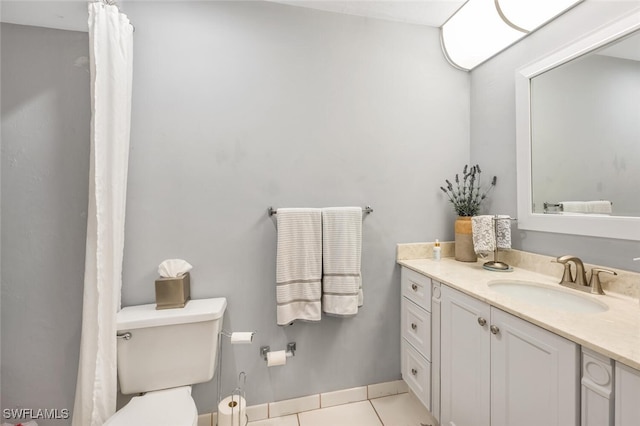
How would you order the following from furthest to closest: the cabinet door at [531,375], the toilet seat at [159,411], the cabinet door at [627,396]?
the toilet seat at [159,411] → the cabinet door at [531,375] → the cabinet door at [627,396]

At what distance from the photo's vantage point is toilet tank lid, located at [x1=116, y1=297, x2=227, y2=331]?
1151mm

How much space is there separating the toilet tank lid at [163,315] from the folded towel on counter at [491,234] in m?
1.39

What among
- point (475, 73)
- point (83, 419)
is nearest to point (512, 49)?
Answer: point (475, 73)

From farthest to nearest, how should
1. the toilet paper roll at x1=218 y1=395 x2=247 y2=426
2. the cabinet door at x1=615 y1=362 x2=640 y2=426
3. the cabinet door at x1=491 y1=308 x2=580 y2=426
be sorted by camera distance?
the toilet paper roll at x1=218 y1=395 x2=247 y2=426 < the cabinet door at x1=491 y1=308 x2=580 y2=426 < the cabinet door at x1=615 y1=362 x2=640 y2=426

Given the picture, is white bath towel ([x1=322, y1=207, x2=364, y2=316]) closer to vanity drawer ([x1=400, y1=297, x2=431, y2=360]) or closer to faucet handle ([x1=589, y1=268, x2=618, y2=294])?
vanity drawer ([x1=400, y1=297, x2=431, y2=360])

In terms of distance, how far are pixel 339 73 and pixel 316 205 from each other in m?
0.80

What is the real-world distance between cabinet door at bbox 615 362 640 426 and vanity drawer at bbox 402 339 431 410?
81 cm

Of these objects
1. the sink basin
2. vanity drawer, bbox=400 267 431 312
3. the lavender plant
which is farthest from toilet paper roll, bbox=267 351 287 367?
the lavender plant

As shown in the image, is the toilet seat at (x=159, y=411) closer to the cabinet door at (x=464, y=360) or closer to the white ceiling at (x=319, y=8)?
the cabinet door at (x=464, y=360)

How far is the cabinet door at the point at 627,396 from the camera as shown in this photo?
60 centimetres

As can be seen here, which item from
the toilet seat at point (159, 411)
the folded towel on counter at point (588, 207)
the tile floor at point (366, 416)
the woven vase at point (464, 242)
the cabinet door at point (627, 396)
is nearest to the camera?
the cabinet door at point (627, 396)

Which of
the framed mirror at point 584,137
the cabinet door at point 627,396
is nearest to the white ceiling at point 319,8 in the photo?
the framed mirror at point 584,137

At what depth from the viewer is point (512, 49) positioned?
1.51 metres

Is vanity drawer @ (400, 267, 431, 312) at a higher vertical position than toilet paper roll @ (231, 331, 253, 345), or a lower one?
higher
